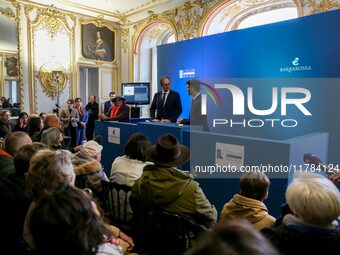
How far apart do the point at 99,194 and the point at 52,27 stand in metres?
7.19

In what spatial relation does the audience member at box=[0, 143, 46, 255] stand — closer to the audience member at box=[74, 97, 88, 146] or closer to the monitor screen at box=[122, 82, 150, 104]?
the audience member at box=[74, 97, 88, 146]

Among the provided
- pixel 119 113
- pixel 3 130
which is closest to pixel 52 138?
pixel 119 113

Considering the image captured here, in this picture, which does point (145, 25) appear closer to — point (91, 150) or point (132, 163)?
point (91, 150)

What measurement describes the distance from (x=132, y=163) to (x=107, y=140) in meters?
2.15

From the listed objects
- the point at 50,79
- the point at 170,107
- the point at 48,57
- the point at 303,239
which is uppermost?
the point at 48,57

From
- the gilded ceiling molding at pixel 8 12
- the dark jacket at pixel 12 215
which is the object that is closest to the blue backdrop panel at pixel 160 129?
the dark jacket at pixel 12 215

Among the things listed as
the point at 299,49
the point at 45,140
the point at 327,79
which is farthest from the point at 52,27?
the point at 327,79

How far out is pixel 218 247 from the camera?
1.95 feet

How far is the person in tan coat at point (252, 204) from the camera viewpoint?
162 cm

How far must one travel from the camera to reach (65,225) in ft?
3.26

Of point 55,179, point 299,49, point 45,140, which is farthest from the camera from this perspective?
point 299,49

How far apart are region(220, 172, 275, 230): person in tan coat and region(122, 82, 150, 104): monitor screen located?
21.1 feet

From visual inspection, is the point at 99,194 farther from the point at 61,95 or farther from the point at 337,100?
the point at 61,95

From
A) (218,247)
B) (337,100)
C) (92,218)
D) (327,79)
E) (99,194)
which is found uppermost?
(327,79)
